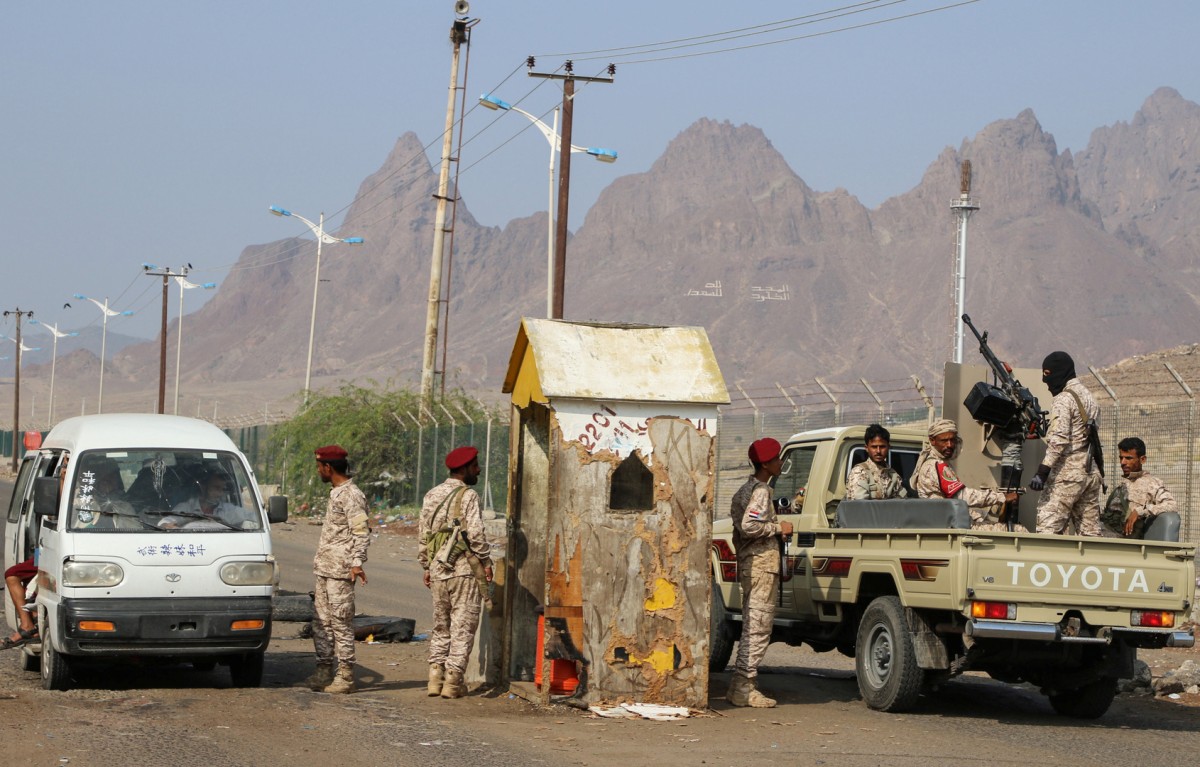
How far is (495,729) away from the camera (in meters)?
9.25

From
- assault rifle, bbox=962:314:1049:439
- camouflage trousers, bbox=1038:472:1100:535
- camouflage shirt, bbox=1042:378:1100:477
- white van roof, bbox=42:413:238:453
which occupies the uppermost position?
assault rifle, bbox=962:314:1049:439

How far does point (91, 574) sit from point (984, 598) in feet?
19.5

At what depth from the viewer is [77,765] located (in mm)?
7805

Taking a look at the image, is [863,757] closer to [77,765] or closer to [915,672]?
[915,672]

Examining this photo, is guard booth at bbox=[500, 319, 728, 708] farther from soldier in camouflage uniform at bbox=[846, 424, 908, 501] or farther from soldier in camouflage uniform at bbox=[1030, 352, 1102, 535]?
soldier in camouflage uniform at bbox=[1030, 352, 1102, 535]

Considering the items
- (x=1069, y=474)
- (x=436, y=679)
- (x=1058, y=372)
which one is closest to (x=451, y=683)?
(x=436, y=679)

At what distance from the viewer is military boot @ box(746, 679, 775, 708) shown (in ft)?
34.2

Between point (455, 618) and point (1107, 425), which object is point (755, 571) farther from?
point (1107, 425)

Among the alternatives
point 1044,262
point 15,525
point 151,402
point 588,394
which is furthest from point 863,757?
point 1044,262

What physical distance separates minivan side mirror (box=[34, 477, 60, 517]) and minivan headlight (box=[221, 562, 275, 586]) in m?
1.28

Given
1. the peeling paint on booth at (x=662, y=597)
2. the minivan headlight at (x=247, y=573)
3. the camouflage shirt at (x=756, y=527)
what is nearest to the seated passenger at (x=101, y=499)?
the minivan headlight at (x=247, y=573)

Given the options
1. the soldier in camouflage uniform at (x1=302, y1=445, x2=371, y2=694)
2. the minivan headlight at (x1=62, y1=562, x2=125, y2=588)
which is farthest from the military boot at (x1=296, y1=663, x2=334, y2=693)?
the minivan headlight at (x1=62, y1=562, x2=125, y2=588)

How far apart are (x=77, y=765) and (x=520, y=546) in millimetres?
3959

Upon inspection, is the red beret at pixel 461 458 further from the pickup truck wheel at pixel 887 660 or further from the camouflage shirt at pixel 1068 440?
the camouflage shirt at pixel 1068 440
